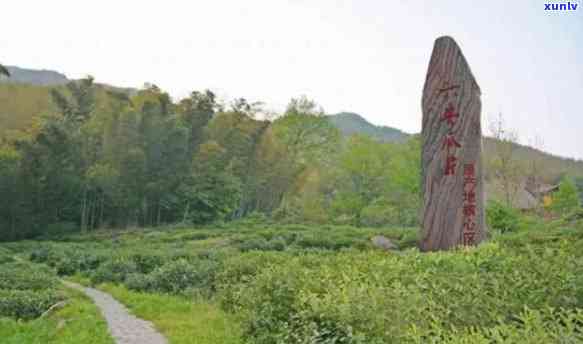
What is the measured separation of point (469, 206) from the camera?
6359 millimetres

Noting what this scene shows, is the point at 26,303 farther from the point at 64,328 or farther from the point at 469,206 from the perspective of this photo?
the point at 469,206

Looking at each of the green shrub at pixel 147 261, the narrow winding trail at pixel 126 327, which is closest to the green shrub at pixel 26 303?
the narrow winding trail at pixel 126 327

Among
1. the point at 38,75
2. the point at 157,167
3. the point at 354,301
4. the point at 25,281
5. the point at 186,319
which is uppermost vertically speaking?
the point at 38,75

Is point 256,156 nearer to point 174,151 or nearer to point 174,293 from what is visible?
point 174,151

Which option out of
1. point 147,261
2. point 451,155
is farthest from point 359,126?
point 451,155

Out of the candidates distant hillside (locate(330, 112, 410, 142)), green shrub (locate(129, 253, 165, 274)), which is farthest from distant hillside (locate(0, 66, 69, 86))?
green shrub (locate(129, 253, 165, 274))

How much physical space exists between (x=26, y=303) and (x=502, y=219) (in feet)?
50.5

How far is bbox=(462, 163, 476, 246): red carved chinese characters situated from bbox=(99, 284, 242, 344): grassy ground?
9.33ft

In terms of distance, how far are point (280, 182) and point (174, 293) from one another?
24733 mm

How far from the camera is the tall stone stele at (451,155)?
21.0 ft

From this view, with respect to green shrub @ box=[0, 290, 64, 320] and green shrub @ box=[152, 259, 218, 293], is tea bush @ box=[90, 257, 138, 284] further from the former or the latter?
green shrub @ box=[0, 290, 64, 320]

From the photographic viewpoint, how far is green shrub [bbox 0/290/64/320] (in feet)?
30.3

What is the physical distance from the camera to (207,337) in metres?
5.35

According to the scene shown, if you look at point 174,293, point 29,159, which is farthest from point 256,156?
point 174,293
